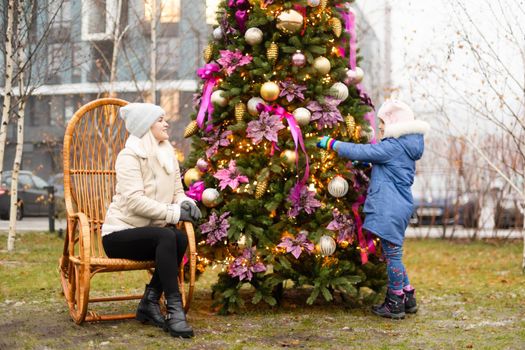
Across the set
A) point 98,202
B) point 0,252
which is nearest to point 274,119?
point 98,202

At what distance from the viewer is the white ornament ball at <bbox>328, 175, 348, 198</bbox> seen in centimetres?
489

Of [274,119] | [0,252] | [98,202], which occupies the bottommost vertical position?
[0,252]

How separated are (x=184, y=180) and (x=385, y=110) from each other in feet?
5.19

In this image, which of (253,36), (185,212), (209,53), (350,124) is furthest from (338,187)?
(209,53)

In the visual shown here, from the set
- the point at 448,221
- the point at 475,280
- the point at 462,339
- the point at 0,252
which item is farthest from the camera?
the point at 448,221

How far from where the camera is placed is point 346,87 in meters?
5.09

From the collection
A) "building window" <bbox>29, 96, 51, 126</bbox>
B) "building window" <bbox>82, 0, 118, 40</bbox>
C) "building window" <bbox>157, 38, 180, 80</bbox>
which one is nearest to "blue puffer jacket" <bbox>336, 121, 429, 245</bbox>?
"building window" <bbox>82, 0, 118, 40</bbox>

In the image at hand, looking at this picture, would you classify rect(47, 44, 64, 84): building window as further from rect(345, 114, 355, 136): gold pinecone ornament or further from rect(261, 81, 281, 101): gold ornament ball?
rect(345, 114, 355, 136): gold pinecone ornament

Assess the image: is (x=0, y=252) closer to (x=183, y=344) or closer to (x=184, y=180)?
(x=184, y=180)

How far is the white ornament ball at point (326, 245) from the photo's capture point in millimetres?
4805

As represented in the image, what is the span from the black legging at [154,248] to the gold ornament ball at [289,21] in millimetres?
1693

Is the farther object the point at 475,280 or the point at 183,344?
the point at 475,280

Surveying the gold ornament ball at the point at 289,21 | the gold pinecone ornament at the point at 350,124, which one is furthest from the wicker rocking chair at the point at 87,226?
the gold pinecone ornament at the point at 350,124

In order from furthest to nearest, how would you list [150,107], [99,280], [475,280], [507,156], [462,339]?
[507,156] < [475,280] < [99,280] < [150,107] < [462,339]
